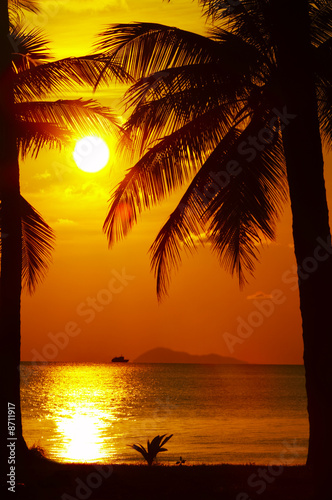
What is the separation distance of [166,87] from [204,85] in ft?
1.93

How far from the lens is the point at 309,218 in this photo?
878 centimetres

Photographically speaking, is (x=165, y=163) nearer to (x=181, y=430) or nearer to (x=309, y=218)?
(x=309, y=218)

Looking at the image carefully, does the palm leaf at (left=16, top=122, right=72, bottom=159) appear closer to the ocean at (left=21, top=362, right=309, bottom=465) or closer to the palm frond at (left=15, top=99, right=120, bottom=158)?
the palm frond at (left=15, top=99, right=120, bottom=158)

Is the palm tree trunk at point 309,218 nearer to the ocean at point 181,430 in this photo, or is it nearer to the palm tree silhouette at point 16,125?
the palm tree silhouette at point 16,125

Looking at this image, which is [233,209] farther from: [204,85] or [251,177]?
[204,85]

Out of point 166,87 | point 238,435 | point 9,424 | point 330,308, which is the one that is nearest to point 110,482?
point 9,424

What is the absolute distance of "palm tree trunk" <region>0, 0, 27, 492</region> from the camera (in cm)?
1121

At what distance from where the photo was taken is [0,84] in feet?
37.3

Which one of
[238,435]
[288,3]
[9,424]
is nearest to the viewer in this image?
[288,3]

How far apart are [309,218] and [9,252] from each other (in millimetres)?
5380

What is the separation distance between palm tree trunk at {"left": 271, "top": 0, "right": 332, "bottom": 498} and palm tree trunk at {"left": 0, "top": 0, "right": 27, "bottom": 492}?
4.74 metres

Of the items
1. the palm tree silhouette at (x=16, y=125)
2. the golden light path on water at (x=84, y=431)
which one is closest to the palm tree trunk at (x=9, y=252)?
the palm tree silhouette at (x=16, y=125)

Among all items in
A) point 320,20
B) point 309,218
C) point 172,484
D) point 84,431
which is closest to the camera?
point 309,218

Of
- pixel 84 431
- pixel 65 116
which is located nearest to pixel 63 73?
pixel 65 116
